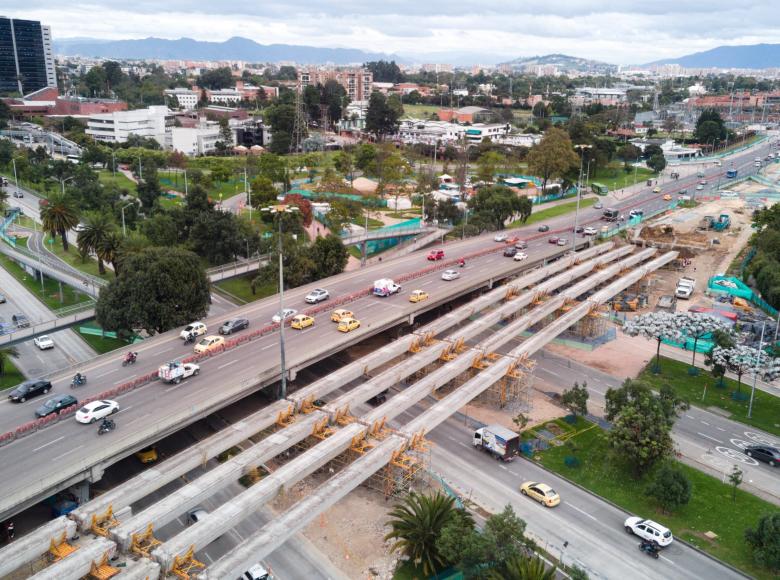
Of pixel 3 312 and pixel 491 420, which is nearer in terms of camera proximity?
pixel 491 420

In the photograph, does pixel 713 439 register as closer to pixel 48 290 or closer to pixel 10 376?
pixel 10 376

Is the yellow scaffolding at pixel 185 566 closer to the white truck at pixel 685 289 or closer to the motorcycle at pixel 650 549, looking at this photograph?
the motorcycle at pixel 650 549

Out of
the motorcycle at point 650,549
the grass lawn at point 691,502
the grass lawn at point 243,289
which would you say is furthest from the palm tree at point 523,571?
the grass lawn at point 243,289

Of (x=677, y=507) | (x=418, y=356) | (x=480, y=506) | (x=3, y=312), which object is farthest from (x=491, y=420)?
(x=3, y=312)

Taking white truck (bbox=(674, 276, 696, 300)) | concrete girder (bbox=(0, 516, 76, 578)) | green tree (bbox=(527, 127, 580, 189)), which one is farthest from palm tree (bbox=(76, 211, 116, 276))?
green tree (bbox=(527, 127, 580, 189))

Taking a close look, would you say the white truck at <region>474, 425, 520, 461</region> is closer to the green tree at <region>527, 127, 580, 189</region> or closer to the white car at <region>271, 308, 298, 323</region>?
the white car at <region>271, 308, 298, 323</region>

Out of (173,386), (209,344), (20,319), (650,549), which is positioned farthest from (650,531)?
(20,319)

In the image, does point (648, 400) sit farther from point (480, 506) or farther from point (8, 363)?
point (8, 363)
